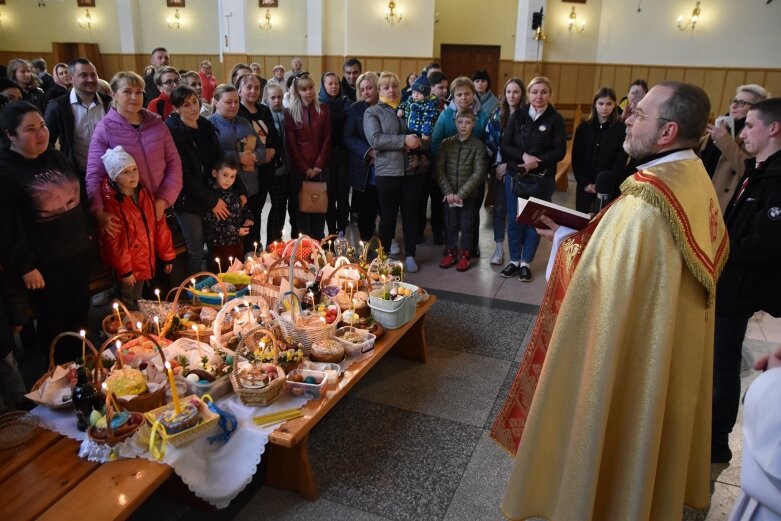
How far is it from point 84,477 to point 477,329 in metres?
2.59

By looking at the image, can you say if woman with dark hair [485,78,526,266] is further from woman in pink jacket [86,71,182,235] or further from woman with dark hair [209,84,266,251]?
woman in pink jacket [86,71,182,235]

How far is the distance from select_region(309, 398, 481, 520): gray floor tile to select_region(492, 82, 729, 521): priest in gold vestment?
53cm

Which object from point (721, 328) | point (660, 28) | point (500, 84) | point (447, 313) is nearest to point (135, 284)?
point (447, 313)

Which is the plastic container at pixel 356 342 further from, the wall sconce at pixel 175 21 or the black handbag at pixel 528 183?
the wall sconce at pixel 175 21

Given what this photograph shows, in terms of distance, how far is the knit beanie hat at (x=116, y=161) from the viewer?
124 inches

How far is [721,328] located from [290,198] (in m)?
3.61

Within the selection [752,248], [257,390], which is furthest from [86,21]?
[752,248]

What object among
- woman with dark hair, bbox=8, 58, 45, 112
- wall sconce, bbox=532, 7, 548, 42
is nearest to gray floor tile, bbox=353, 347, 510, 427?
woman with dark hair, bbox=8, 58, 45, 112

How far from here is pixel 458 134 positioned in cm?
481

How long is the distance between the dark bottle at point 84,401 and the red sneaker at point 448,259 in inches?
134

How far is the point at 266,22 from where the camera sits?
13.4 meters

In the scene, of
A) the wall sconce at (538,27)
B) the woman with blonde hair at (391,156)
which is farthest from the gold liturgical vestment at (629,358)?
the wall sconce at (538,27)

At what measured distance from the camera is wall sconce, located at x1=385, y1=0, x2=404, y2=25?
12.7 metres

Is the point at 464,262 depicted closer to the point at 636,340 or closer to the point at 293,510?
the point at 293,510
